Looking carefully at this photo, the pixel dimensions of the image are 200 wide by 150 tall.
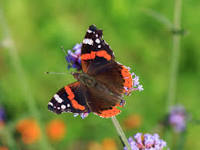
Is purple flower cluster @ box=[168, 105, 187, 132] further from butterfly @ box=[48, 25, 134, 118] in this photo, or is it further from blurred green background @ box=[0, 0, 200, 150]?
butterfly @ box=[48, 25, 134, 118]

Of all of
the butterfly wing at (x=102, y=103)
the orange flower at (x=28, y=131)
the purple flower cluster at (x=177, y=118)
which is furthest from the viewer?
the orange flower at (x=28, y=131)

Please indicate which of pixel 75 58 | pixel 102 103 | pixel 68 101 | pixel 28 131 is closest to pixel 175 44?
pixel 75 58

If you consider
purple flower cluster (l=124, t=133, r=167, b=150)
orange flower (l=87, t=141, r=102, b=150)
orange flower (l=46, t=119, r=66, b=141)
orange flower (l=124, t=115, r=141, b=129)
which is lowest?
purple flower cluster (l=124, t=133, r=167, b=150)

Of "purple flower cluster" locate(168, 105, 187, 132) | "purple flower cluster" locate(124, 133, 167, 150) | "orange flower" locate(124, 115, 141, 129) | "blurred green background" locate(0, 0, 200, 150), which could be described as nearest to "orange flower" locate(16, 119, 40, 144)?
"blurred green background" locate(0, 0, 200, 150)

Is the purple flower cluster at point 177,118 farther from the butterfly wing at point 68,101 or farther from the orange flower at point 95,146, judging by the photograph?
the butterfly wing at point 68,101

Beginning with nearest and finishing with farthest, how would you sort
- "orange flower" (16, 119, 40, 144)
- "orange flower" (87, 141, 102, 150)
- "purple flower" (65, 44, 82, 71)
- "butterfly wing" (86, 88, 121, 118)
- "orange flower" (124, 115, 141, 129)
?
"butterfly wing" (86, 88, 121, 118)
"purple flower" (65, 44, 82, 71)
"orange flower" (124, 115, 141, 129)
"orange flower" (87, 141, 102, 150)
"orange flower" (16, 119, 40, 144)

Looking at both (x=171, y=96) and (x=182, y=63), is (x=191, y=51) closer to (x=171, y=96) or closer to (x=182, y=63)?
(x=182, y=63)

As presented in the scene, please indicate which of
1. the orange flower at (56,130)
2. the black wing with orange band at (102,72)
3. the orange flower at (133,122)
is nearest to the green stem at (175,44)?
the orange flower at (133,122)
